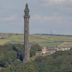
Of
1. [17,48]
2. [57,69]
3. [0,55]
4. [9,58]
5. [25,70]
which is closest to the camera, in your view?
[25,70]

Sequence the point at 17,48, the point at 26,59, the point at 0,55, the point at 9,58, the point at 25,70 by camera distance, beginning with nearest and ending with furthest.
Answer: the point at 25,70 < the point at 26,59 < the point at 9,58 < the point at 0,55 < the point at 17,48

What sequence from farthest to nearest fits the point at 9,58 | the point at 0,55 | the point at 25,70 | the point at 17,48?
1. the point at 17,48
2. the point at 0,55
3. the point at 9,58
4. the point at 25,70

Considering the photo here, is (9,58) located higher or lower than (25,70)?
lower

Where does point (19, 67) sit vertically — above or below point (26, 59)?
above

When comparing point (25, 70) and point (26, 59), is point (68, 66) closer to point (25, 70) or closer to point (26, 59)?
point (25, 70)

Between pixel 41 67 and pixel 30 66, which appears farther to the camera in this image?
pixel 41 67

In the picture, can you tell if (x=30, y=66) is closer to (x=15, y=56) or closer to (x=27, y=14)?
(x=27, y=14)

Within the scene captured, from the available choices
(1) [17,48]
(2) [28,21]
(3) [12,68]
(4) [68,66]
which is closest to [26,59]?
(2) [28,21]

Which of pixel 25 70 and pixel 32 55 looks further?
pixel 32 55

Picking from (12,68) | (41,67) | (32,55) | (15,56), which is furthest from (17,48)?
(12,68)
